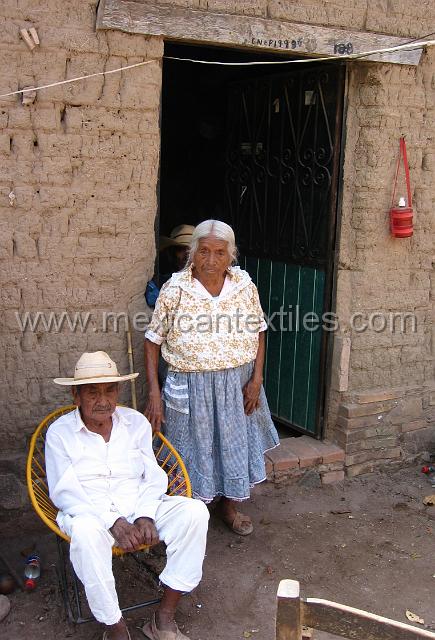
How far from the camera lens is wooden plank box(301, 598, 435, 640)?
1.70 metres

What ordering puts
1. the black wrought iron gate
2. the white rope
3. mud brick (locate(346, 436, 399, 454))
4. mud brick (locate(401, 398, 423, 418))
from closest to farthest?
the white rope, the black wrought iron gate, mud brick (locate(346, 436, 399, 454)), mud brick (locate(401, 398, 423, 418))

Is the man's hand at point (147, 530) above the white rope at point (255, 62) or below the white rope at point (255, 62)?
below

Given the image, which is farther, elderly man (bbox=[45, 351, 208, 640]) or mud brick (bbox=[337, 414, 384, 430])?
mud brick (bbox=[337, 414, 384, 430])

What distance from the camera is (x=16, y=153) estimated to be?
3.55 metres

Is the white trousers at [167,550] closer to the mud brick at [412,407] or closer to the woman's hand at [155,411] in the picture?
the woman's hand at [155,411]

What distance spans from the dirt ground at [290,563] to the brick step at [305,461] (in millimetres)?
68

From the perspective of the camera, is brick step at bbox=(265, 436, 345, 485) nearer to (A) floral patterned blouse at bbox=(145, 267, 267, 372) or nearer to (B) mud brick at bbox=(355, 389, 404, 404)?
(B) mud brick at bbox=(355, 389, 404, 404)

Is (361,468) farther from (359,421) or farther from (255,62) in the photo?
(255,62)

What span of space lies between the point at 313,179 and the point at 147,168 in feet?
4.04

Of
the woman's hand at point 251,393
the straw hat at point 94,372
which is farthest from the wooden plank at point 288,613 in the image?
the woman's hand at point 251,393

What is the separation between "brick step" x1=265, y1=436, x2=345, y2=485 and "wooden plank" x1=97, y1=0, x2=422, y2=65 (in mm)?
2406

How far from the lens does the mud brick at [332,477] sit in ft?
15.5

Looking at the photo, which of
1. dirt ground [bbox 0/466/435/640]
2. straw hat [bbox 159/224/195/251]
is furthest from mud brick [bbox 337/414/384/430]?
straw hat [bbox 159/224/195/251]

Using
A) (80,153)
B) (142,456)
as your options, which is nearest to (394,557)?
(142,456)
